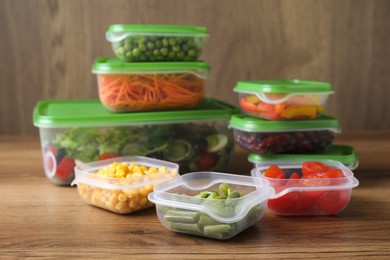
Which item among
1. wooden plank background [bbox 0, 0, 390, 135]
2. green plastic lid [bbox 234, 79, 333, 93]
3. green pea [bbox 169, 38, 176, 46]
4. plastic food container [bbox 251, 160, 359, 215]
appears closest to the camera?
plastic food container [bbox 251, 160, 359, 215]

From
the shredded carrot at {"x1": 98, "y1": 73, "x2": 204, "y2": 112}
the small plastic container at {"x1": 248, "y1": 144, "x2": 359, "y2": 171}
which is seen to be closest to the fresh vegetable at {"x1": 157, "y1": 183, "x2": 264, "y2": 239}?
the small plastic container at {"x1": 248, "y1": 144, "x2": 359, "y2": 171}

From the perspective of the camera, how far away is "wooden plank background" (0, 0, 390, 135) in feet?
4.78

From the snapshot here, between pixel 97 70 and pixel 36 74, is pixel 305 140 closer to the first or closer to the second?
pixel 97 70

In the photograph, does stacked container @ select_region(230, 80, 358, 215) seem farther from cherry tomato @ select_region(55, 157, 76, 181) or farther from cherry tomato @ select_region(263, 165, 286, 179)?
cherry tomato @ select_region(55, 157, 76, 181)

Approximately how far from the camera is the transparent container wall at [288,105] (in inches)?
39.2

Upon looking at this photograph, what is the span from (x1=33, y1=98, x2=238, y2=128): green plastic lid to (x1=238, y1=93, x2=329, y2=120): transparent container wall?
117 mm

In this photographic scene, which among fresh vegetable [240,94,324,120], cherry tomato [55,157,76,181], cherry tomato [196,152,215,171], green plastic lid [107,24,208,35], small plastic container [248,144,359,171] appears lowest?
cherry tomato [196,152,215,171]

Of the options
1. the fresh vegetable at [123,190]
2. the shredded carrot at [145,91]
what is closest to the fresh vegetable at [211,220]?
the fresh vegetable at [123,190]

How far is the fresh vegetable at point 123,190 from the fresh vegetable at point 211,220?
0.10 meters

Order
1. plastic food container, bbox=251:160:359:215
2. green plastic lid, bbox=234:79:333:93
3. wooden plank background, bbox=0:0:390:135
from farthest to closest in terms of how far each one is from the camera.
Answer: wooden plank background, bbox=0:0:390:135, green plastic lid, bbox=234:79:333:93, plastic food container, bbox=251:160:359:215

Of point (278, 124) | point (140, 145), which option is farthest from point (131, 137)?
point (278, 124)

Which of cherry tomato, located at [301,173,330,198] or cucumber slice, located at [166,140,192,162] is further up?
cherry tomato, located at [301,173,330,198]

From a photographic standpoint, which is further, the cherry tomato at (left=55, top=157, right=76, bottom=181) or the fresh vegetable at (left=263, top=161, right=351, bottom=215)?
the cherry tomato at (left=55, top=157, right=76, bottom=181)

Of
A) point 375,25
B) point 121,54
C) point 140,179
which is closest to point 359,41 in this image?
point 375,25
